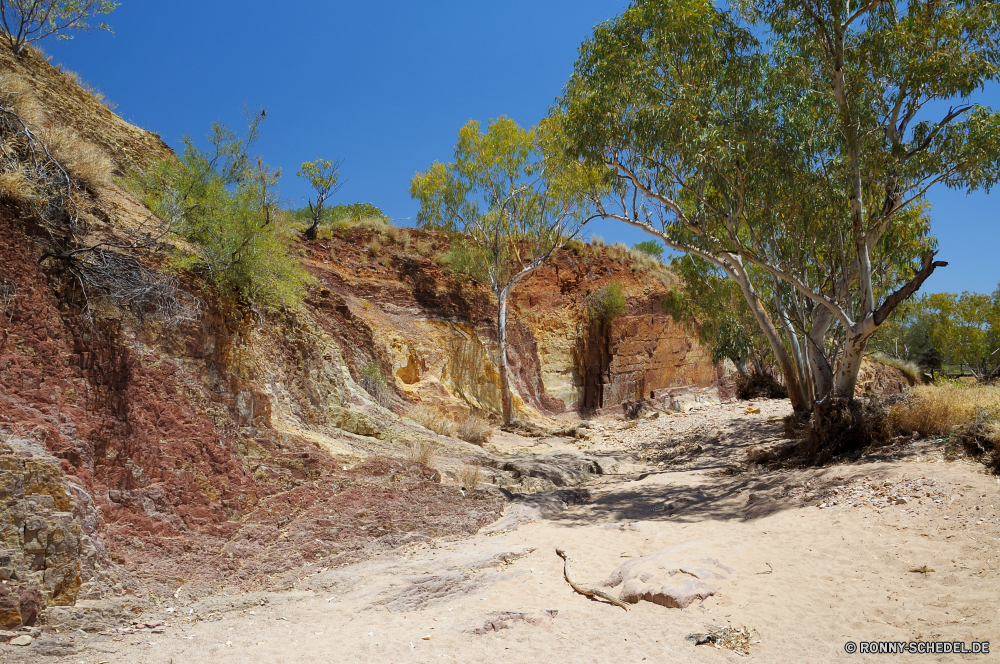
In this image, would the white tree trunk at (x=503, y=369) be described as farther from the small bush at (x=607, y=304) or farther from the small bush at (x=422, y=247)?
the small bush at (x=607, y=304)

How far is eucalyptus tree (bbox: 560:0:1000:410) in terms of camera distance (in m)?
9.62

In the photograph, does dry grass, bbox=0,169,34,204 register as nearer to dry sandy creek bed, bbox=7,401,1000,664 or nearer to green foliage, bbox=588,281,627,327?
dry sandy creek bed, bbox=7,401,1000,664

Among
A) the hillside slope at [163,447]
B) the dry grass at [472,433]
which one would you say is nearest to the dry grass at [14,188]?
the hillside slope at [163,447]

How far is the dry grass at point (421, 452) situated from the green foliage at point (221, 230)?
3115mm

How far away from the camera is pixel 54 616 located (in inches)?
169

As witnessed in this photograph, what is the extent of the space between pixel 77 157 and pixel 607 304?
18600 millimetres

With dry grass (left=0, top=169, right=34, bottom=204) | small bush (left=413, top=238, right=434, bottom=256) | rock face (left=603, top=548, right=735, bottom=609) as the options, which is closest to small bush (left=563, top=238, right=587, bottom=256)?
small bush (left=413, top=238, right=434, bottom=256)

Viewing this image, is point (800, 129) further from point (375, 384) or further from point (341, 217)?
point (341, 217)

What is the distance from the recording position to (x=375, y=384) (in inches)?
567

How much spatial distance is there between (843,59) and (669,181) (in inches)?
133

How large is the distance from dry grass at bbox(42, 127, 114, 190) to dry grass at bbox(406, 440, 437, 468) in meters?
5.80

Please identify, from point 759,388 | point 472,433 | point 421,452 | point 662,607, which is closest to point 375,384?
point 472,433

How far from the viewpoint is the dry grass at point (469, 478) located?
9.39 metres

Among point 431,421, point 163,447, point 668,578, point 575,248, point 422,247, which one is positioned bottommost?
point 668,578
